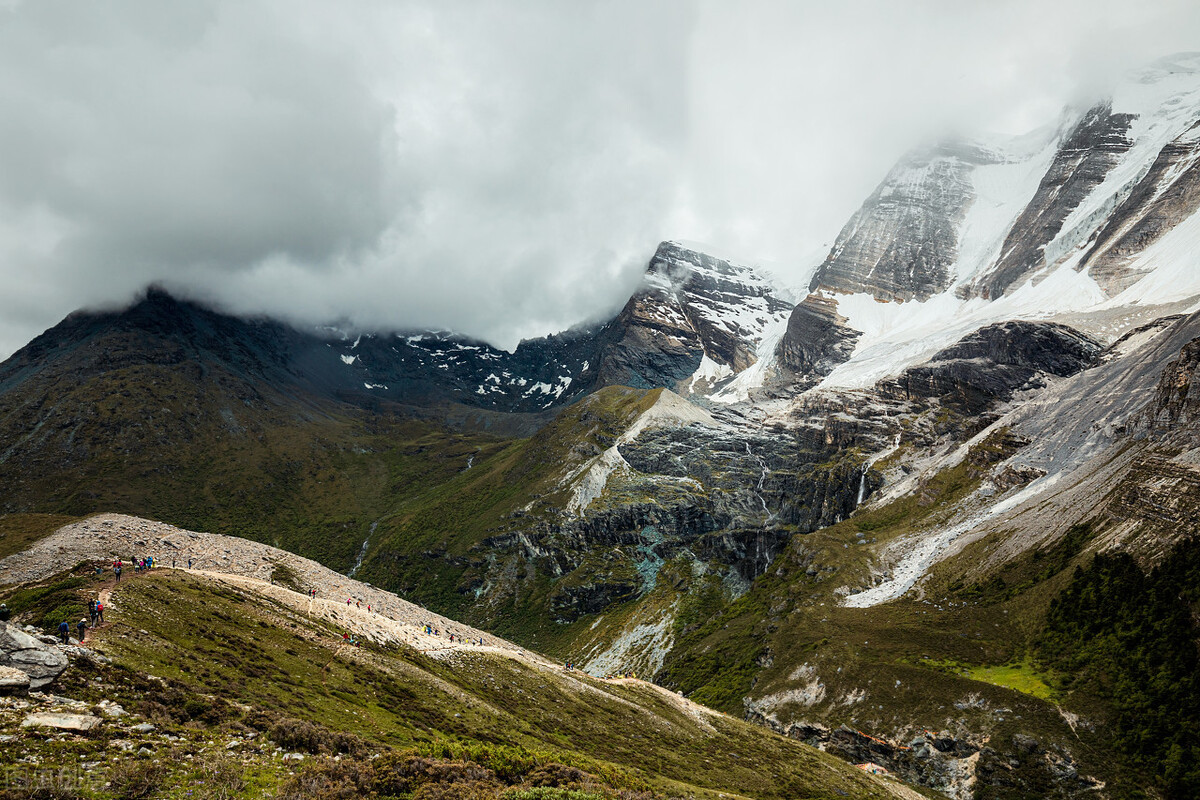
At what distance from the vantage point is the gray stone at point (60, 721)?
71.5 ft

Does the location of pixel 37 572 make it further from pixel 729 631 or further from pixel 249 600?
pixel 729 631

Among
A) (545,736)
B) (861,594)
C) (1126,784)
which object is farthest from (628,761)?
→ (861,594)

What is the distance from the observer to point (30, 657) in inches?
990

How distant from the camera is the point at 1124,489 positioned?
107250 mm

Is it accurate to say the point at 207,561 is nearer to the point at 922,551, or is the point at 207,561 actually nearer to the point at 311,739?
the point at 311,739

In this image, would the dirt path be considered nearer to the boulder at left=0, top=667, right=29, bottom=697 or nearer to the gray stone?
the boulder at left=0, top=667, right=29, bottom=697

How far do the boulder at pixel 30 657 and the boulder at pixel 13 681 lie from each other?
0.89ft

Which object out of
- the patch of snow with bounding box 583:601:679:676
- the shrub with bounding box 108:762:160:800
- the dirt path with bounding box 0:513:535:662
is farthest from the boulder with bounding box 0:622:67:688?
the patch of snow with bounding box 583:601:679:676

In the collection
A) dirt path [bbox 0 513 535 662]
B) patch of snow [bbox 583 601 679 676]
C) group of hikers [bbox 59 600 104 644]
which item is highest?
dirt path [bbox 0 513 535 662]

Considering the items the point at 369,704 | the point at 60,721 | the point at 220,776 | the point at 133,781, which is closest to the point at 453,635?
the point at 369,704

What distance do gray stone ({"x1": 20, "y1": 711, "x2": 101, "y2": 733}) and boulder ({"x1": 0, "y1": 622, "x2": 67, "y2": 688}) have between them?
304cm

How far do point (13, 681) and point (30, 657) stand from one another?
1679mm

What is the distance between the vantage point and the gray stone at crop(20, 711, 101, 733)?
21.8 m

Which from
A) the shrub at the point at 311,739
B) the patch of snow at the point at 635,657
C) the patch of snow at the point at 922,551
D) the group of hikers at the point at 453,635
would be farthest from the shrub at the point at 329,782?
the patch of snow at the point at 635,657
